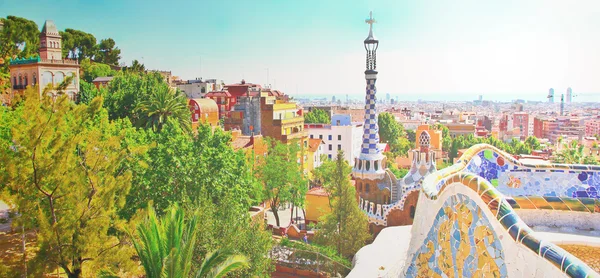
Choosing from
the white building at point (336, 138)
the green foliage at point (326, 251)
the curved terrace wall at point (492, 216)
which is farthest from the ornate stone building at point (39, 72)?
the curved terrace wall at point (492, 216)

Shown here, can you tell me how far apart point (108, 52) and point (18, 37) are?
59.3 ft

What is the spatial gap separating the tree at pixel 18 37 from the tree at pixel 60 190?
108ft

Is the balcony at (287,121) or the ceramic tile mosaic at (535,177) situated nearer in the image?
the ceramic tile mosaic at (535,177)

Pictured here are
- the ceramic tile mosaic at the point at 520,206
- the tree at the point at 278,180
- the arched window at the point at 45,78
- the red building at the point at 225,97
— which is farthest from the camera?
the red building at the point at 225,97

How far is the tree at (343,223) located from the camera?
18391mm

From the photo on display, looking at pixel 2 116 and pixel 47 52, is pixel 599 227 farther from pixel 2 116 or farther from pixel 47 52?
pixel 47 52

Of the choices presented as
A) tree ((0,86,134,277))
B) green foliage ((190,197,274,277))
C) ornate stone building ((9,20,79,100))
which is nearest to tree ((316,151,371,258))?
green foliage ((190,197,274,277))

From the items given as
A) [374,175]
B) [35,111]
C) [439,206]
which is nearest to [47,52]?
[374,175]

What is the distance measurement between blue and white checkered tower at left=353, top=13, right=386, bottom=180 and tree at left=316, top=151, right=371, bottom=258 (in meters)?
5.00

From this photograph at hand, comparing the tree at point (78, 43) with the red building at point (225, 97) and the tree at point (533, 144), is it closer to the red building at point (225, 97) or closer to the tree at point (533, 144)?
the red building at point (225, 97)

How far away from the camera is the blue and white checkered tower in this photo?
2472 centimetres

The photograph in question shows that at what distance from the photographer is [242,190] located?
1695 cm

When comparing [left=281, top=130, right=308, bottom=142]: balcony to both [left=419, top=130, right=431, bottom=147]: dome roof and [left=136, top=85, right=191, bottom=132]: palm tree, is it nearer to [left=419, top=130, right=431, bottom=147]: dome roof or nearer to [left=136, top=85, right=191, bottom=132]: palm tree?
[left=419, top=130, right=431, bottom=147]: dome roof

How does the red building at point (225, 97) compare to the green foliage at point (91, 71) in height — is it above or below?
below
